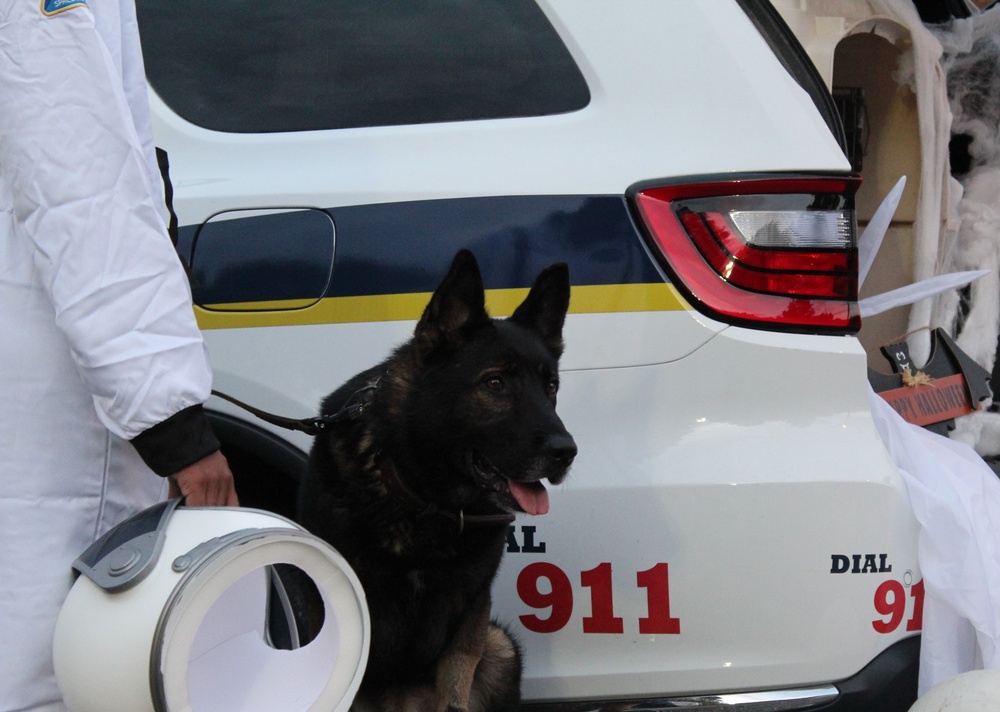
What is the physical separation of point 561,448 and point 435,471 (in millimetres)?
333

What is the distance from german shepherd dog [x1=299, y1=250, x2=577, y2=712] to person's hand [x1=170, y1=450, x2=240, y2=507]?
565 mm

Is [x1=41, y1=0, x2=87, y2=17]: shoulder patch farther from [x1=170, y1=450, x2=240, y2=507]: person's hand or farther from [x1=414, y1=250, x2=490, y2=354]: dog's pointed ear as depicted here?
[x1=414, y1=250, x2=490, y2=354]: dog's pointed ear

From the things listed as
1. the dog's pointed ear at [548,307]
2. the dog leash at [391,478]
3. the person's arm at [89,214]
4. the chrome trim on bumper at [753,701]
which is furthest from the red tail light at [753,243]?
the person's arm at [89,214]

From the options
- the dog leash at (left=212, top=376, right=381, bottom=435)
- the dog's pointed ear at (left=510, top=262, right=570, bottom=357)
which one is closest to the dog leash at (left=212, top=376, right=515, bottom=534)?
the dog leash at (left=212, top=376, right=381, bottom=435)

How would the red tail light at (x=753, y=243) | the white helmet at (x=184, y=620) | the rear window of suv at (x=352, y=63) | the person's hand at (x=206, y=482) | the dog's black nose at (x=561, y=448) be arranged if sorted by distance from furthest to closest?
1. the rear window of suv at (x=352, y=63)
2. the red tail light at (x=753, y=243)
3. the dog's black nose at (x=561, y=448)
4. the person's hand at (x=206, y=482)
5. the white helmet at (x=184, y=620)

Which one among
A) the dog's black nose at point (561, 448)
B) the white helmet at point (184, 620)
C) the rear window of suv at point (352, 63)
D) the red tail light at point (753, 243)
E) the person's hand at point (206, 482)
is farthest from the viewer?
the rear window of suv at point (352, 63)

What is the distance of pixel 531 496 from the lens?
217cm

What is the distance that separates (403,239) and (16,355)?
0.98 metres

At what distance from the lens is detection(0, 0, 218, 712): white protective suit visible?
1498mm

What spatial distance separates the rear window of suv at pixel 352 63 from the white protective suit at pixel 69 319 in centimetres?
95

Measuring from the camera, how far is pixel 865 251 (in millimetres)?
3000

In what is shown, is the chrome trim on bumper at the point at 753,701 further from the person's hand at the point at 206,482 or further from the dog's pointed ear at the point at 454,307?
the person's hand at the point at 206,482

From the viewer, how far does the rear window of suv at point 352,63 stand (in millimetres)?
2475

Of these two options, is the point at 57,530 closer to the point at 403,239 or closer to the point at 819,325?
the point at 403,239
